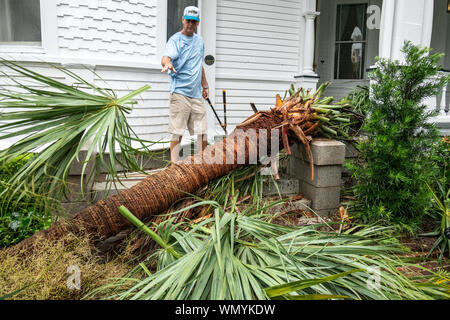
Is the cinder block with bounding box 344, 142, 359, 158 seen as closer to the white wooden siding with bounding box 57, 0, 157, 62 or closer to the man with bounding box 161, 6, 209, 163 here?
the man with bounding box 161, 6, 209, 163

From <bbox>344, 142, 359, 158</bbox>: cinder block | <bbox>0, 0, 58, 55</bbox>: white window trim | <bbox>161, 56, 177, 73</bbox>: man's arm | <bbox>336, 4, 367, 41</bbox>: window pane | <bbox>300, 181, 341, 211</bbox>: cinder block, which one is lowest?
<bbox>300, 181, 341, 211</bbox>: cinder block

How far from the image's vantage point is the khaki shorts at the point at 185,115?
14.3ft

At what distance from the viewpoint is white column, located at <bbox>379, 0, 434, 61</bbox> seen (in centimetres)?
471

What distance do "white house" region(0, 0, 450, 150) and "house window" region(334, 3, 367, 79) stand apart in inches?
0.9

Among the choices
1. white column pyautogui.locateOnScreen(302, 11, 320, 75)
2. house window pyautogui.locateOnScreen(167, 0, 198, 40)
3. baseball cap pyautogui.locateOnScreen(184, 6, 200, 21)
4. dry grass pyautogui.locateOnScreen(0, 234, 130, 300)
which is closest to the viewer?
dry grass pyautogui.locateOnScreen(0, 234, 130, 300)

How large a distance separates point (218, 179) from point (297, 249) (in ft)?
4.26

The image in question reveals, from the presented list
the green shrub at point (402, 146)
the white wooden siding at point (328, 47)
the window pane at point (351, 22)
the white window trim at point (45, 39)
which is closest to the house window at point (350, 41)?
the window pane at point (351, 22)

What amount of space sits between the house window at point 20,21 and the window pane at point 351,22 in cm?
698

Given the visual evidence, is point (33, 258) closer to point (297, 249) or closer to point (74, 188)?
point (74, 188)

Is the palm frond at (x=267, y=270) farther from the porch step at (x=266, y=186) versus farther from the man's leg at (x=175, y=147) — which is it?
the man's leg at (x=175, y=147)

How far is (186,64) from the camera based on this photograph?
4.34 m

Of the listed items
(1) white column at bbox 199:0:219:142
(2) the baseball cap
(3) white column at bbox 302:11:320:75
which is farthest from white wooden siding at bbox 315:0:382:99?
(2) the baseball cap

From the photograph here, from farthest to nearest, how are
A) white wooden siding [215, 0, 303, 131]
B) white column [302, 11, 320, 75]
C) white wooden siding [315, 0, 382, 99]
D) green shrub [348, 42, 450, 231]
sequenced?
white wooden siding [315, 0, 382, 99] < white column [302, 11, 320, 75] < white wooden siding [215, 0, 303, 131] < green shrub [348, 42, 450, 231]
